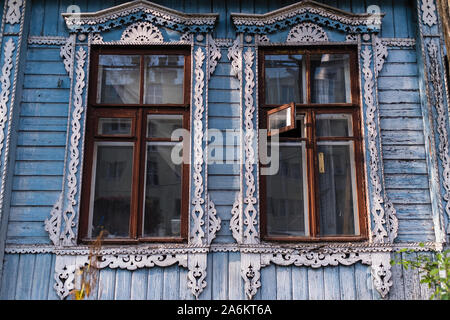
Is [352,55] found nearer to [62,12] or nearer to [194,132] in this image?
[194,132]

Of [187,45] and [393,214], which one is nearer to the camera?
[393,214]

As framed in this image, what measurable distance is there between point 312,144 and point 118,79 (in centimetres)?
200

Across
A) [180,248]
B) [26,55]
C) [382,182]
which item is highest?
[26,55]

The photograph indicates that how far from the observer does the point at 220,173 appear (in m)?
4.43

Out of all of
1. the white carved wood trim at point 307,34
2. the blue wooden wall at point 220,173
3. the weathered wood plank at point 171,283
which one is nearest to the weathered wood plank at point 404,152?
the blue wooden wall at point 220,173

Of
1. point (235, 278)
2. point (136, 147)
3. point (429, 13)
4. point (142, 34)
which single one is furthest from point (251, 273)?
point (429, 13)

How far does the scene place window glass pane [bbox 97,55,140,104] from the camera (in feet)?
15.3

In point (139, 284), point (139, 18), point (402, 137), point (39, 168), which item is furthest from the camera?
point (139, 18)

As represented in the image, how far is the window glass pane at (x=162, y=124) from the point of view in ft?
15.0

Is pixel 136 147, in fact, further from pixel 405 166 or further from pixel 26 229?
pixel 405 166

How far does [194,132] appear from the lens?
177 inches
